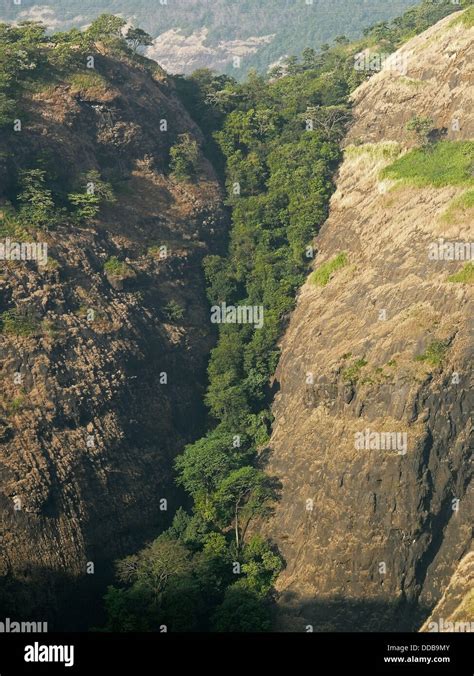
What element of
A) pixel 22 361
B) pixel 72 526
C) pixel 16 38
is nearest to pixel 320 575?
pixel 72 526

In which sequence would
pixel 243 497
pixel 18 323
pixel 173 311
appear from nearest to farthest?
1. pixel 243 497
2. pixel 18 323
3. pixel 173 311

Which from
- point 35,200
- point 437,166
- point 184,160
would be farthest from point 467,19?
point 35,200

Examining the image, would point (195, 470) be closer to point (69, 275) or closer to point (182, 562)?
point (182, 562)

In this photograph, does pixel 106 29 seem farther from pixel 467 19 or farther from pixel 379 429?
pixel 379 429

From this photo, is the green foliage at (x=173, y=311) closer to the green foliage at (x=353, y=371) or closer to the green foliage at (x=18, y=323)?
the green foliage at (x=18, y=323)

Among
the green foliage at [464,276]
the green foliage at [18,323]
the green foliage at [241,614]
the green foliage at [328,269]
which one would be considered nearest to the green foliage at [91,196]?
the green foliage at [18,323]

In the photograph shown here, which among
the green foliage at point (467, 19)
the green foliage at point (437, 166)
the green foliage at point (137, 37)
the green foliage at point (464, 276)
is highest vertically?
the green foliage at point (137, 37)

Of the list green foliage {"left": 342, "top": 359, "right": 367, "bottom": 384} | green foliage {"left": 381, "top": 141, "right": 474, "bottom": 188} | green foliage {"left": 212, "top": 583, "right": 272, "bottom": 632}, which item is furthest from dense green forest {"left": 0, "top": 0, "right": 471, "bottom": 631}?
green foliage {"left": 342, "top": 359, "right": 367, "bottom": 384}
